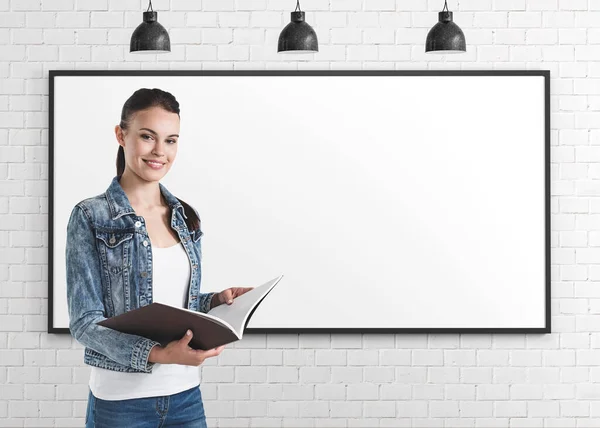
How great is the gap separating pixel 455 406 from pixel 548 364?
0.48 meters

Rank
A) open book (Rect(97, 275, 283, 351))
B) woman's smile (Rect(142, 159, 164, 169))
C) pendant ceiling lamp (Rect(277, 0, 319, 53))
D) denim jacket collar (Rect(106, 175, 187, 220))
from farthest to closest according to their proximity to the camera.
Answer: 1. pendant ceiling lamp (Rect(277, 0, 319, 53))
2. woman's smile (Rect(142, 159, 164, 169))
3. denim jacket collar (Rect(106, 175, 187, 220))
4. open book (Rect(97, 275, 283, 351))

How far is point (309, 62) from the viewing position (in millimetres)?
3336

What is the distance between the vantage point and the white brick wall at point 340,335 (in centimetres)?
332

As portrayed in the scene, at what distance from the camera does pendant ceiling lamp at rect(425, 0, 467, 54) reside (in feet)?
8.32

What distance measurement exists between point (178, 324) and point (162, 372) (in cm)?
20

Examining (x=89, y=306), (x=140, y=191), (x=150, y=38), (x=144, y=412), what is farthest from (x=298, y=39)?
(x=144, y=412)

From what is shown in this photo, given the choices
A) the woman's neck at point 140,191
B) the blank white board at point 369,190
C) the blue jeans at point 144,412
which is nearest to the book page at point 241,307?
the blue jeans at point 144,412

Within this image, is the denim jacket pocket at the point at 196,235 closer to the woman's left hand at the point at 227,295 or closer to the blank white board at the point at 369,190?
the woman's left hand at the point at 227,295

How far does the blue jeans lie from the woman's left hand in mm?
263

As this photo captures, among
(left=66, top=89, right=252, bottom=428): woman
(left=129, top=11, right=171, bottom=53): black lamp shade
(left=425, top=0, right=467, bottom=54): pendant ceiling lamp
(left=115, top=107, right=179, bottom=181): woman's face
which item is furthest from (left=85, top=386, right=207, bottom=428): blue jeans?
(left=425, top=0, right=467, bottom=54): pendant ceiling lamp

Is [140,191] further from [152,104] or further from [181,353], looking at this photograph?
[181,353]

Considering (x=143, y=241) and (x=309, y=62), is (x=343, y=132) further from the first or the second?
(x=143, y=241)

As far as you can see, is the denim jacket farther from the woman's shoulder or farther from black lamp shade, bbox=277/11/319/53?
black lamp shade, bbox=277/11/319/53

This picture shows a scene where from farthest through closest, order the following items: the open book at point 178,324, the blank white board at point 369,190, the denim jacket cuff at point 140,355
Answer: the blank white board at point 369,190 → the denim jacket cuff at point 140,355 → the open book at point 178,324
